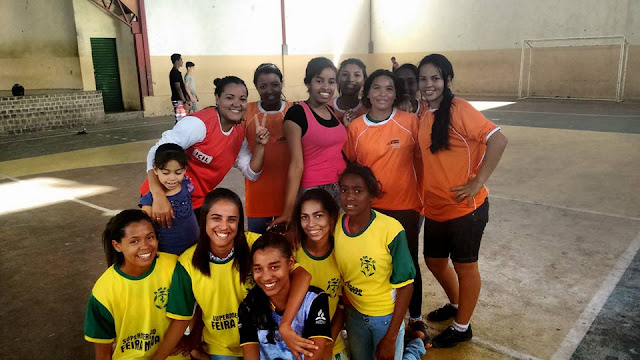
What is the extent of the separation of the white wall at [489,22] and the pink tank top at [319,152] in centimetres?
1621

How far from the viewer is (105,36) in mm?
14250

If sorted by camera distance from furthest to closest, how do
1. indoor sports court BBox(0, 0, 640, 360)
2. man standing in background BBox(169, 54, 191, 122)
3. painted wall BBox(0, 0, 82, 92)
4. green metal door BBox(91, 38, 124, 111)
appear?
green metal door BBox(91, 38, 124, 111)
painted wall BBox(0, 0, 82, 92)
man standing in background BBox(169, 54, 191, 122)
indoor sports court BBox(0, 0, 640, 360)

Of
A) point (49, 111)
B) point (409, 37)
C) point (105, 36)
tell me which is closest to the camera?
point (49, 111)

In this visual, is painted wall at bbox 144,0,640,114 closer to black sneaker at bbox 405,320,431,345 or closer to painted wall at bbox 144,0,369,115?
painted wall at bbox 144,0,369,115

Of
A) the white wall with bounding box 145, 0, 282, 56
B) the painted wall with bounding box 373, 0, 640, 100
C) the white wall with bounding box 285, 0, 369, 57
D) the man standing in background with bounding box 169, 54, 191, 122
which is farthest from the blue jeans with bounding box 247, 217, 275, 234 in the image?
the painted wall with bounding box 373, 0, 640, 100

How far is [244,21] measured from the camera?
55.0ft

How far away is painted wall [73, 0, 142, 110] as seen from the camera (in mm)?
13683

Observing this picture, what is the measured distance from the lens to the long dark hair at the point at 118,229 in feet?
7.45

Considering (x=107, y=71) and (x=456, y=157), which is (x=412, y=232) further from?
(x=107, y=71)

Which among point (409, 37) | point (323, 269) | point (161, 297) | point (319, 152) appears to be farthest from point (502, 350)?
point (409, 37)

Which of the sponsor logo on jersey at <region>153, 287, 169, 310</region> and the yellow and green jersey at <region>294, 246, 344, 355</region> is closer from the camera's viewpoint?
the sponsor logo on jersey at <region>153, 287, 169, 310</region>

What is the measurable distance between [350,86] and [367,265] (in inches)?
52.0

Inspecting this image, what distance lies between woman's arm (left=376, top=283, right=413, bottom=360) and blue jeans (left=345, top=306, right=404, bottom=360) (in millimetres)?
50

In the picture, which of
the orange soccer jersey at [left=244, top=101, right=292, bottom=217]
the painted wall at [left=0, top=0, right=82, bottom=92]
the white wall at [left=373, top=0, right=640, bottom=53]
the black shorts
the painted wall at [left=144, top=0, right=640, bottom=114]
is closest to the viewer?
the black shorts
